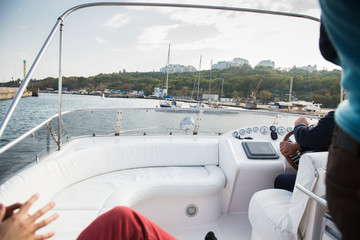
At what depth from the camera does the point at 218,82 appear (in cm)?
3381

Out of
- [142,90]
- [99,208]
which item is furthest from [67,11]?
[142,90]

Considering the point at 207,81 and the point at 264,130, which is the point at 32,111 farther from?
the point at 264,130

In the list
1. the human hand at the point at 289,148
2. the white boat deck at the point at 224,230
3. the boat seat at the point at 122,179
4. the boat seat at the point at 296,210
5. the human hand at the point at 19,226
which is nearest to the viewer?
the human hand at the point at 19,226

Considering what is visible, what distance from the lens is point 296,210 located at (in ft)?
4.66

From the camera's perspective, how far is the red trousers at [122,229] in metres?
0.99

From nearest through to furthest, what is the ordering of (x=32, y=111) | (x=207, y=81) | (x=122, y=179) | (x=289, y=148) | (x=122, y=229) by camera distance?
(x=122, y=229), (x=289, y=148), (x=122, y=179), (x=32, y=111), (x=207, y=81)

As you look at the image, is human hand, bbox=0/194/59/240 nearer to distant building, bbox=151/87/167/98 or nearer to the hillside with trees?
distant building, bbox=151/87/167/98

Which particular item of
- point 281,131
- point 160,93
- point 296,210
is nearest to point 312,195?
point 296,210

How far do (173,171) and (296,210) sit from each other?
1628mm

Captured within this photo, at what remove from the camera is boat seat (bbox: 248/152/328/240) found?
4.34 ft

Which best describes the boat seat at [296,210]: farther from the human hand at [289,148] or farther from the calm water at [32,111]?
the calm water at [32,111]

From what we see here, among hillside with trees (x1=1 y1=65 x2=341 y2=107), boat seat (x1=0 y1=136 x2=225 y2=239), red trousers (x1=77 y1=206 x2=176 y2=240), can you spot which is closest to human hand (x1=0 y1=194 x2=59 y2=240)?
red trousers (x1=77 y1=206 x2=176 y2=240)

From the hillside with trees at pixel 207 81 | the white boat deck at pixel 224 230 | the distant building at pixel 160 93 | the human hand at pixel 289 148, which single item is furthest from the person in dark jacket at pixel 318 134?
the hillside with trees at pixel 207 81

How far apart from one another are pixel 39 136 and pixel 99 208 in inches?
38.5
